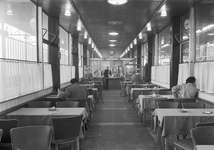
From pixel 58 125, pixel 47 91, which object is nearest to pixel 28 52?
pixel 47 91

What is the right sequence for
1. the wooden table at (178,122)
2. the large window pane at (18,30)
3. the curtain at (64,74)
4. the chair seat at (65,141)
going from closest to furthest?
the chair seat at (65,141) → the wooden table at (178,122) → the large window pane at (18,30) → the curtain at (64,74)

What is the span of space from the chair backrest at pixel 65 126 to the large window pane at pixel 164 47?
20.3 feet

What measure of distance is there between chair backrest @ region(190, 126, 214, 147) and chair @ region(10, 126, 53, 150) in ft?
5.59

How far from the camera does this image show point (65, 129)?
283 centimetres

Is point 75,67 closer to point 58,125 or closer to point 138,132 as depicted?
point 138,132

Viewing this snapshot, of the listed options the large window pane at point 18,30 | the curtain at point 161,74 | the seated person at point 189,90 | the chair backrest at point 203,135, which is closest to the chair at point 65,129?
the chair backrest at point 203,135

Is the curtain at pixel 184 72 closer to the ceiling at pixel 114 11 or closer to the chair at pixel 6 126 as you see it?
the ceiling at pixel 114 11

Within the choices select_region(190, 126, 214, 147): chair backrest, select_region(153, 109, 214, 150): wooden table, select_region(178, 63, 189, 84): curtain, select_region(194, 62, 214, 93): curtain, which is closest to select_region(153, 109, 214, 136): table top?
select_region(153, 109, 214, 150): wooden table

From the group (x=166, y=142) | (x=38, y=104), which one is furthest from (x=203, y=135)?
(x=38, y=104)

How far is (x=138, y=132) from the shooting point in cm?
466

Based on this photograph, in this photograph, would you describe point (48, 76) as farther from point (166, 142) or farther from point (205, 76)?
point (205, 76)

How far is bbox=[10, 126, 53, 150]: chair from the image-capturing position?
2.26 meters

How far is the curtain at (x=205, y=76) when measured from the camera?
4.40 m

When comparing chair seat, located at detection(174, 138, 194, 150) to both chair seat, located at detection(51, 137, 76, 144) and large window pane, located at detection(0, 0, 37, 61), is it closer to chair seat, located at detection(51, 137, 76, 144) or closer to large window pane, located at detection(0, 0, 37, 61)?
chair seat, located at detection(51, 137, 76, 144)
